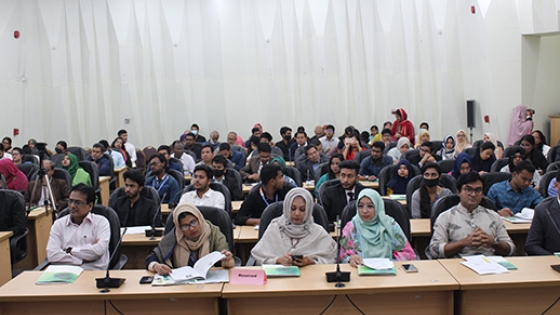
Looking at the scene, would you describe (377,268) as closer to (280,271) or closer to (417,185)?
(280,271)

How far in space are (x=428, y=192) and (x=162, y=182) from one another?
2806 mm

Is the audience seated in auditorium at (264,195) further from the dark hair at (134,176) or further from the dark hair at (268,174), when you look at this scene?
the dark hair at (134,176)

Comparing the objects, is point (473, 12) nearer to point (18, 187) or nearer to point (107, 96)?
point (107, 96)

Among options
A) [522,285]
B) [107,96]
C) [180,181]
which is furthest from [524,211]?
[107,96]

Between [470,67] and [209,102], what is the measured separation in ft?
Result: 19.5

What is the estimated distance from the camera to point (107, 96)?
503 inches

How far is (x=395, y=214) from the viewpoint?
3982 mm

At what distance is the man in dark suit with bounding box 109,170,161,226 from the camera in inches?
189

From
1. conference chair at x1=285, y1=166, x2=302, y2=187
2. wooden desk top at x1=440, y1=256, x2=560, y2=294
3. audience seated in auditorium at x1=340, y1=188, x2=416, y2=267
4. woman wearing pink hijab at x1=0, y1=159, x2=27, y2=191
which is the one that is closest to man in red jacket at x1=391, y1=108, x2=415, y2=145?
conference chair at x1=285, y1=166, x2=302, y2=187

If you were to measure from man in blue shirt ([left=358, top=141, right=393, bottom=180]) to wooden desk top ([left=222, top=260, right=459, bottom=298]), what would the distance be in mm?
3984

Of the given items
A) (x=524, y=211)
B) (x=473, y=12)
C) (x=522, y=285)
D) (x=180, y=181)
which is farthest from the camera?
(x=473, y=12)

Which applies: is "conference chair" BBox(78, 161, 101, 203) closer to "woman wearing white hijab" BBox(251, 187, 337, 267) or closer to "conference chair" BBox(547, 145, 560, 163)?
"woman wearing white hijab" BBox(251, 187, 337, 267)

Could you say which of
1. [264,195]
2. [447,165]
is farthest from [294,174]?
[447,165]

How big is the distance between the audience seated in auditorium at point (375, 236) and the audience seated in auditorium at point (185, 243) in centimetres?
88
